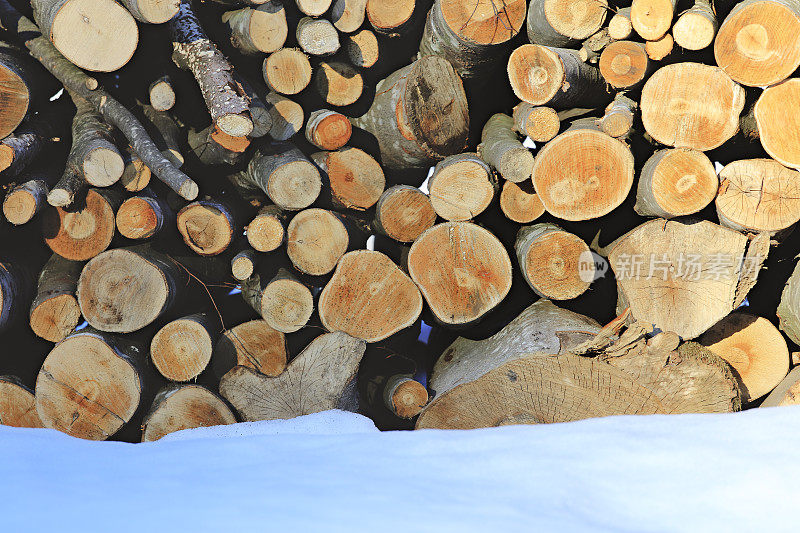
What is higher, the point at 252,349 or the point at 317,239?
the point at 317,239

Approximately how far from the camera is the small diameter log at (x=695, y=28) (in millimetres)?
2051

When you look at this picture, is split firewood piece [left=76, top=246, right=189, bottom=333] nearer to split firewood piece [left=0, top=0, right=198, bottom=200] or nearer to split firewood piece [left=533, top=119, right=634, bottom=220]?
split firewood piece [left=0, top=0, right=198, bottom=200]

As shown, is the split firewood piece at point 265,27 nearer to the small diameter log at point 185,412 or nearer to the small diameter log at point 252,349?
the small diameter log at point 252,349

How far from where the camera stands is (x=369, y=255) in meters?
2.41

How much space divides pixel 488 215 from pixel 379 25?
1003mm

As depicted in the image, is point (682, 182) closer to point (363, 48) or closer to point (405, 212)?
point (405, 212)

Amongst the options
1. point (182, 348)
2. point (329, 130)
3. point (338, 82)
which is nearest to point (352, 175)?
point (329, 130)

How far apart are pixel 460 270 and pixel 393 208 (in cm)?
42

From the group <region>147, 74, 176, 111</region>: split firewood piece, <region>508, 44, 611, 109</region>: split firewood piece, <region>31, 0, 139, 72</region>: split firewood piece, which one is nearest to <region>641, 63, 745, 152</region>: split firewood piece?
<region>508, 44, 611, 109</region>: split firewood piece

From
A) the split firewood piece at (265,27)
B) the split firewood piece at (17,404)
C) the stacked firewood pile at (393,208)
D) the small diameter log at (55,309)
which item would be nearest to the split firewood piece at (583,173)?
the stacked firewood pile at (393,208)

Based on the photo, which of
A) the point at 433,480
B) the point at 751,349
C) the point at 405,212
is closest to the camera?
the point at 433,480

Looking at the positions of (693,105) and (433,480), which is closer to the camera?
(433,480)

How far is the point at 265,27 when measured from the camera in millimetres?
2391

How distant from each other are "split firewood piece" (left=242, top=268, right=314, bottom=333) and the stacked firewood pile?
0.4 inches
